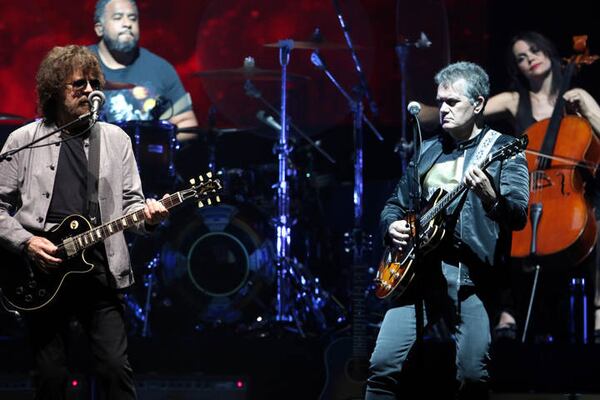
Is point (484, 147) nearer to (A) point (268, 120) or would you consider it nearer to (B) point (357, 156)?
(B) point (357, 156)

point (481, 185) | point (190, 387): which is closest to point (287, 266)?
point (190, 387)

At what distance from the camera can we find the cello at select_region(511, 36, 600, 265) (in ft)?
24.6

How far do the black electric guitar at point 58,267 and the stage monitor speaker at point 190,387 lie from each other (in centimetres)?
212

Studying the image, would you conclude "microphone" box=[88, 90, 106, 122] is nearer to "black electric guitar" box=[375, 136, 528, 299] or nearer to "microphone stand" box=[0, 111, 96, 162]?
"microphone stand" box=[0, 111, 96, 162]

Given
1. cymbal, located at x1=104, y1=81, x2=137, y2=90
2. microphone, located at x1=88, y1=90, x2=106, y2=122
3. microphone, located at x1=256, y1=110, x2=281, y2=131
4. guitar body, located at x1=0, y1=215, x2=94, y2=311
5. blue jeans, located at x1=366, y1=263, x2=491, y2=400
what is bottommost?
blue jeans, located at x1=366, y1=263, x2=491, y2=400

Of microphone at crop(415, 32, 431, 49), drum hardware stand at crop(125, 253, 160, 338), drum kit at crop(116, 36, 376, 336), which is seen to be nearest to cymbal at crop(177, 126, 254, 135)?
drum kit at crop(116, 36, 376, 336)

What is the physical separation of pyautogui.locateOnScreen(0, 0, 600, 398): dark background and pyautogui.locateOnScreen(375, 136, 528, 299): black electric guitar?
273 centimetres

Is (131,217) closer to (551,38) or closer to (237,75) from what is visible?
(237,75)

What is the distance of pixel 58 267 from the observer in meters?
5.17

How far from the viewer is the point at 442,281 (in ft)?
17.6

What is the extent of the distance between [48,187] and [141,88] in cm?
385

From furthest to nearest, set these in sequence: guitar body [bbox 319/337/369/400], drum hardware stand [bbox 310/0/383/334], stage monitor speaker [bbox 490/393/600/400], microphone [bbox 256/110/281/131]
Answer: microphone [bbox 256/110/281/131]
drum hardware stand [bbox 310/0/383/334]
guitar body [bbox 319/337/369/400]
stage monitor speaker [bbox 490/393/600/400]

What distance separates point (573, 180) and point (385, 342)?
282 cm

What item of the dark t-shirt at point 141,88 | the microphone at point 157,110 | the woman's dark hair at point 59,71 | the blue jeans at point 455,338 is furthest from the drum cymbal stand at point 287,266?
the woman's dark hair at point 59,71
